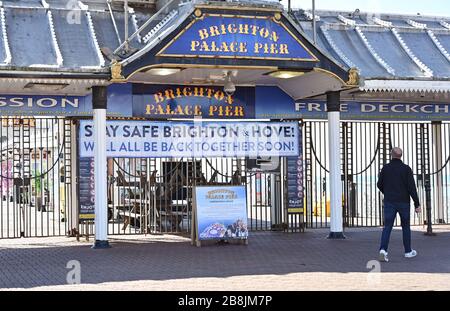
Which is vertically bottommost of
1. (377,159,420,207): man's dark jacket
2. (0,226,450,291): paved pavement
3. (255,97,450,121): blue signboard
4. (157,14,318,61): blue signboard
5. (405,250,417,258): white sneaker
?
(0,226,450,291): paved pavement

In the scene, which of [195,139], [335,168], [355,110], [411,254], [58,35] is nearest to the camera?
[411,254]

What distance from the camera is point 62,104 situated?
17594 millimetres

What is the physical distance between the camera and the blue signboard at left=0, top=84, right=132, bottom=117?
17.3 metres

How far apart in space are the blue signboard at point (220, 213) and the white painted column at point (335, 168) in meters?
2.14

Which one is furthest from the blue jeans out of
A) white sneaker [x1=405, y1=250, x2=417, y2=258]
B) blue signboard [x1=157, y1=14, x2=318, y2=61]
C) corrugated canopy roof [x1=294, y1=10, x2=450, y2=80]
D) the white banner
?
the white banner

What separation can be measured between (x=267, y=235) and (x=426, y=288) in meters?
8.45

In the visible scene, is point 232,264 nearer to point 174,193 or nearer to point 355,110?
point 355,110

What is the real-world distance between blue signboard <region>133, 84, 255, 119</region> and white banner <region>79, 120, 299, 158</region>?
38cm

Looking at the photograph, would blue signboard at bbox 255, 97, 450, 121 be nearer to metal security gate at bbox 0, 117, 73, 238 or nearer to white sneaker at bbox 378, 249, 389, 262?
metal security gate at bbox 0, 117, 73, 238

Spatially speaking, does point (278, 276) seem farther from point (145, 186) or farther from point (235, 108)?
point (145, 186)

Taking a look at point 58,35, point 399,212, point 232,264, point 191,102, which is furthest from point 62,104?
point 399,212

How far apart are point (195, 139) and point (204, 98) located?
110 centimetres

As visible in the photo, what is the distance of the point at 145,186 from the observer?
20.4 metres

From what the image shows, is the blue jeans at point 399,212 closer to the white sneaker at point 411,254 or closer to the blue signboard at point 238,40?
the white sneaker at point 411,254
